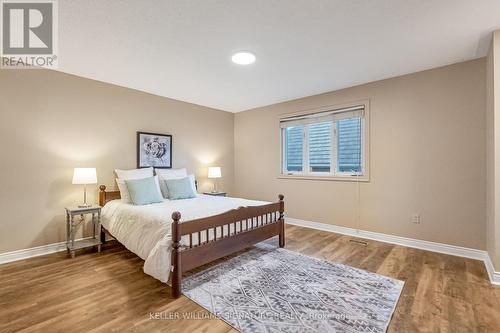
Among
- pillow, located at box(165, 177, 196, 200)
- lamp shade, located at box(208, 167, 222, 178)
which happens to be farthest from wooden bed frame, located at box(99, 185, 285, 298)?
lamp shade, located at box(208, 167, 222, 178)

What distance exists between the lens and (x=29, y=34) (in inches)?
95.3

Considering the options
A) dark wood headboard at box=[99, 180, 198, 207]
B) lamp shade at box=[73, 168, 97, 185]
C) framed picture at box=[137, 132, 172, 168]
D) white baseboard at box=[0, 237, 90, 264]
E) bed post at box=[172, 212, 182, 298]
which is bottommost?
white baseboard at box=[0, 237, 90, 264]

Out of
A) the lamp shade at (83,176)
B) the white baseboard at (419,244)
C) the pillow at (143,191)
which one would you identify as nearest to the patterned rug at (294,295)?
the white baseboard at (419,244)

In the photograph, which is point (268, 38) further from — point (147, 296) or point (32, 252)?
point (32, 252)

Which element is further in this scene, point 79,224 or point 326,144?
point 326,144

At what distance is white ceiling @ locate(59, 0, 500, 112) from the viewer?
1986mm

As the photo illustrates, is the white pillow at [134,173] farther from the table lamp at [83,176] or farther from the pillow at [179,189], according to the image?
the table lamp at [83,176]

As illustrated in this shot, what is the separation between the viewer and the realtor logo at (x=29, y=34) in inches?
80.1

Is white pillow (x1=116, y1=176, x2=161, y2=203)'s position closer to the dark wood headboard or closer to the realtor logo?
the dark wood headboard

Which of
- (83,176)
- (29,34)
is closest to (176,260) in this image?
(83,176)

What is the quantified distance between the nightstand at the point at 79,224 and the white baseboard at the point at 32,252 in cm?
15

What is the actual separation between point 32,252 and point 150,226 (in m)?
1.81

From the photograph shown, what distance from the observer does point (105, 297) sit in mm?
2094

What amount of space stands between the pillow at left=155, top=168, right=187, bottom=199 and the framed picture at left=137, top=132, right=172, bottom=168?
0.24 meters
